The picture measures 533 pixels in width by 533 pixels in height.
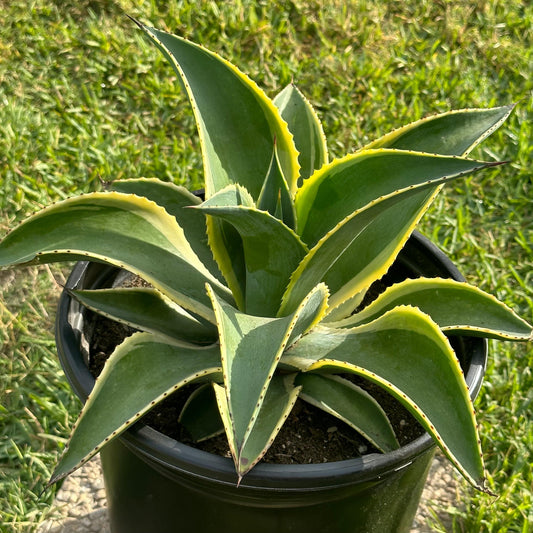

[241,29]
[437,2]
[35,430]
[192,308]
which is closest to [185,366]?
[192,308]

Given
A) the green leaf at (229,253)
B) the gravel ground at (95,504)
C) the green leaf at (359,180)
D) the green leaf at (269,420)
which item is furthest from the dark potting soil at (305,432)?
the gravel ground at (95,504)

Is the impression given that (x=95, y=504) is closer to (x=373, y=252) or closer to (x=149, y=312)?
(x=149, y=312)

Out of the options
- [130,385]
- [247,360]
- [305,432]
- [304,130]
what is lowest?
[305,432]

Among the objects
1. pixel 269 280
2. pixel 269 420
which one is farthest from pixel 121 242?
pixel 269 420

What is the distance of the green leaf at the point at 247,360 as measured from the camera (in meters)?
1.00

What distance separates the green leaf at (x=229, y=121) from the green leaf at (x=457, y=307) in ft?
0.83

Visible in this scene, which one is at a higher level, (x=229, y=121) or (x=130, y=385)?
(x=229, y=121)

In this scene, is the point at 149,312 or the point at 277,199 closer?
the point at 277,199

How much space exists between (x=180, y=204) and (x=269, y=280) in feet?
0.90

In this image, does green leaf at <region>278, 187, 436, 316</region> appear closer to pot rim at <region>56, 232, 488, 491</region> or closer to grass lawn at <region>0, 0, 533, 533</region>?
pot rim at <region>56, 232, 488, 491</region>

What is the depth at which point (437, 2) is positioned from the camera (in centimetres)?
320

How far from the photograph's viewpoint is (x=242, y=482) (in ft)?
3.75

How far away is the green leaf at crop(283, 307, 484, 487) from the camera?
42.8 inches

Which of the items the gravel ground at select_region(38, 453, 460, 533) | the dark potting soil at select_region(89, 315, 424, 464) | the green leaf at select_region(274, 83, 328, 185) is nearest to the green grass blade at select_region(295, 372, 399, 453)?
the dark potting soil at select_region(89, 315, 424, 464)
